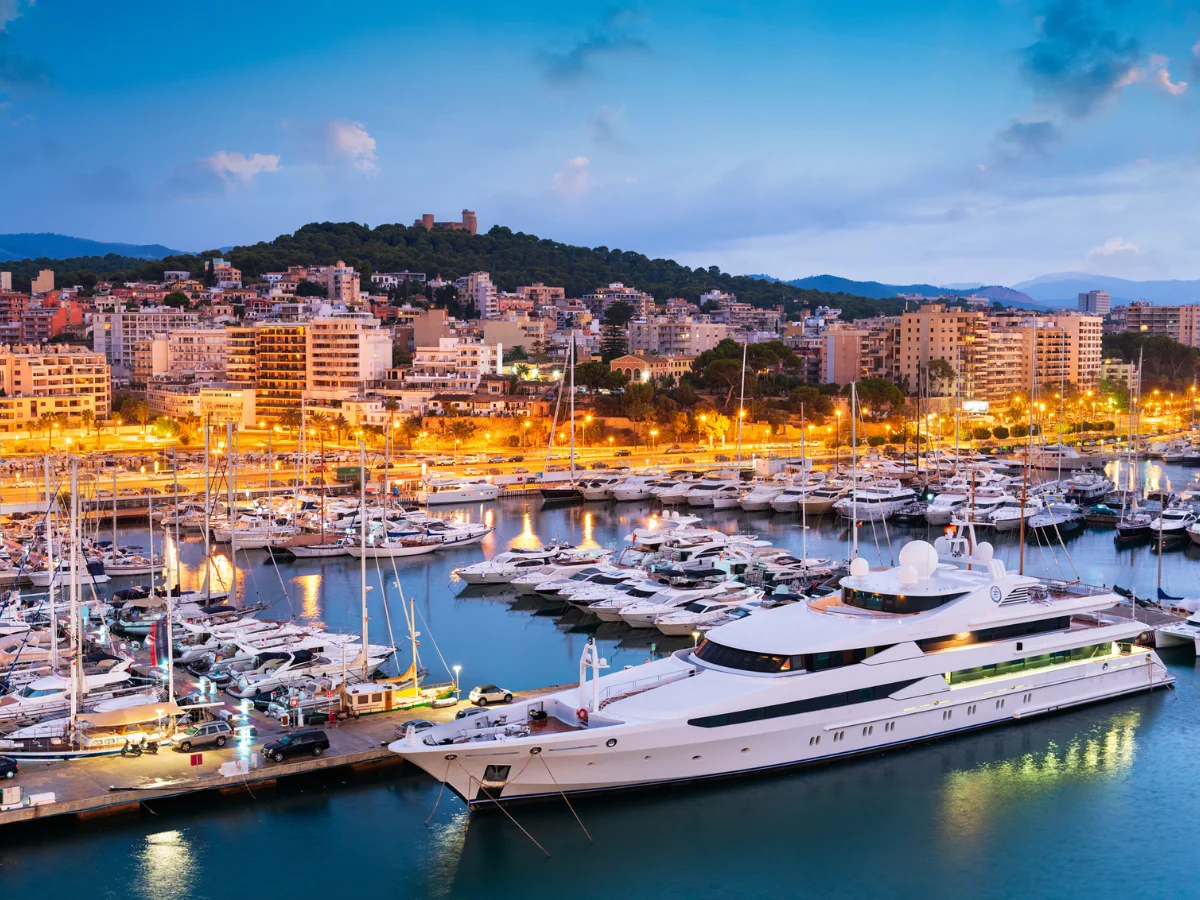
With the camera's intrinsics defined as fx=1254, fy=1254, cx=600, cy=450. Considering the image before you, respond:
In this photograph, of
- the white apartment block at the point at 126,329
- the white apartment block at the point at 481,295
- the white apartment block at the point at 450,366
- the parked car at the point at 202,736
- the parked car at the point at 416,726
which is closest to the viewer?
the parked car at the point at 416,726

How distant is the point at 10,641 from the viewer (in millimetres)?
21797

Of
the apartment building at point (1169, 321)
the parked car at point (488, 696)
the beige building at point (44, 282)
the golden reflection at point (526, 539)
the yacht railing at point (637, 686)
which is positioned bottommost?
the golden reflection at point (526, 539)

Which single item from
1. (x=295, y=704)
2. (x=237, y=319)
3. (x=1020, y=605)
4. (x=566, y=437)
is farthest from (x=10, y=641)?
(x=237, y=319)

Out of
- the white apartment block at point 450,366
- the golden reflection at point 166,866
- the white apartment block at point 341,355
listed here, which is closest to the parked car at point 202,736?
the golden reflection at point 166,866

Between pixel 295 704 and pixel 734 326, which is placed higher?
pixel 734 326

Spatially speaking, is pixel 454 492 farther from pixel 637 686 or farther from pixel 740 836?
pixel 740 836

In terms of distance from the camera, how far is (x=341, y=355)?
7256 cm

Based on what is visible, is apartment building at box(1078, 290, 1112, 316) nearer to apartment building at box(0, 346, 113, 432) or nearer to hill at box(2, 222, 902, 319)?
hill at box(2, 222, 902, 319)

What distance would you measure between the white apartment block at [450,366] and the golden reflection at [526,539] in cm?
2942

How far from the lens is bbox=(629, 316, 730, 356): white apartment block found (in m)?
94.7

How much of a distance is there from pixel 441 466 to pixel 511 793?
38.5 m

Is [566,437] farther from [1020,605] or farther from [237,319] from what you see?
[1020,605]

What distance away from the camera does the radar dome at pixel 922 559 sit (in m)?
17.7

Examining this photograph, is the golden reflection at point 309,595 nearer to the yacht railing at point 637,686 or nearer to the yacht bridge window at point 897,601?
the yacht railing at point 637,686
